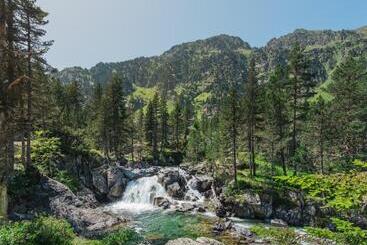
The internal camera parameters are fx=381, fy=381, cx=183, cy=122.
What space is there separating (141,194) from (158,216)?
34.9ft

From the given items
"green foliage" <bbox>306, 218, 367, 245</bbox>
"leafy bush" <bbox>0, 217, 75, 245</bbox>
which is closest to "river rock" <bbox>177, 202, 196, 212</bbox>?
"leafy bush" <bbox>0, 217, 75, 245</bbox>

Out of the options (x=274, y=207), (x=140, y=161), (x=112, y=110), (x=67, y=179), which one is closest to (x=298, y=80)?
(x=274, y=207)

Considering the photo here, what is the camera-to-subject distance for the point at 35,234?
16188 mm

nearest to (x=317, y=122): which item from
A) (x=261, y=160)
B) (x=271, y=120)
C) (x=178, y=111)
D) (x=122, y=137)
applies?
(x=271, y=120)

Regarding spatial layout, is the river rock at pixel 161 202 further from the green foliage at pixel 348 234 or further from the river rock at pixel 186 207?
the green foliage at pixel 348 234

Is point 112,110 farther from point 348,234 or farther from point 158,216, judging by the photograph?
point 348,234

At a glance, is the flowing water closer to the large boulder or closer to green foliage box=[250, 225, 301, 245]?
the large boulder

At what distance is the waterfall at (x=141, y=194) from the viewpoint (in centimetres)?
4678

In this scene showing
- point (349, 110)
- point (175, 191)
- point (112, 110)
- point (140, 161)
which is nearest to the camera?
point (175, 191)

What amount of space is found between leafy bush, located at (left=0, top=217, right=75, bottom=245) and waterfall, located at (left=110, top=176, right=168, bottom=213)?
2702 centimetres

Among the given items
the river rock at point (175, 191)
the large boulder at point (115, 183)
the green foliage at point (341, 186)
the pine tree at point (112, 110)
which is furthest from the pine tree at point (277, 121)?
the green foliage at point (341, 186)

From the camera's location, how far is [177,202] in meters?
47.5

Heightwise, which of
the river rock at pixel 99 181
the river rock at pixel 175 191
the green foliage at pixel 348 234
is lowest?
the river rock at pixel 175 191

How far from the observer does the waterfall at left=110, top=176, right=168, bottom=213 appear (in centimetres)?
4678
